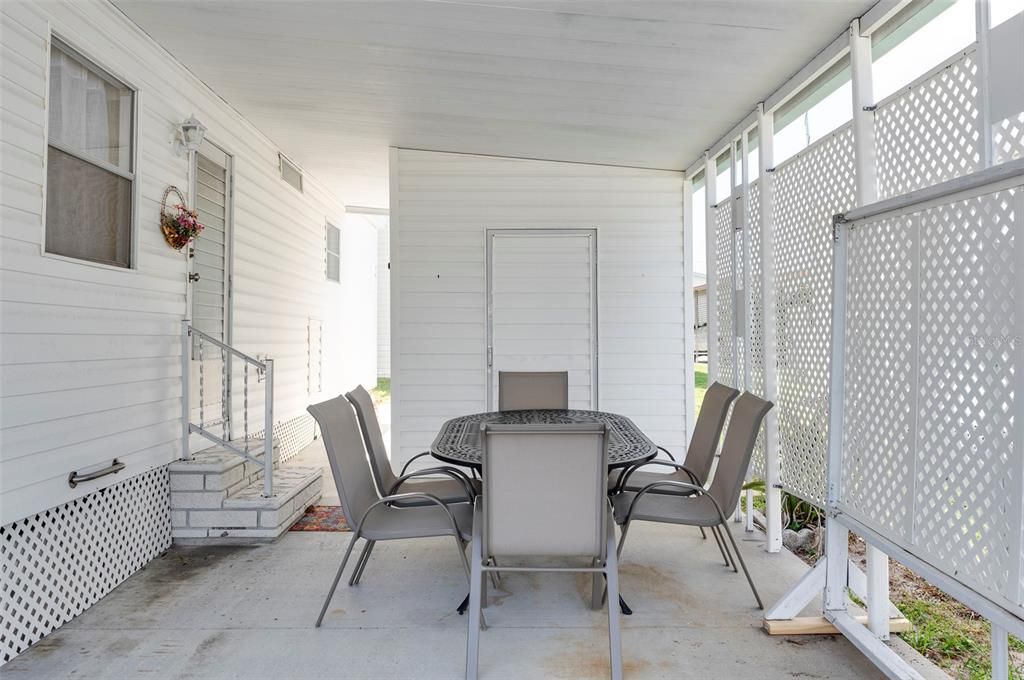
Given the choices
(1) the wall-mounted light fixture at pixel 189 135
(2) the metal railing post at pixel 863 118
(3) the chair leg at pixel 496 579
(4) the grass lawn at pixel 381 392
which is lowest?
Result: (3) the chair leg at pixel 496 579

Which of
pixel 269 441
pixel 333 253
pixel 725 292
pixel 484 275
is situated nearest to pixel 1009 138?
pixel 725 292

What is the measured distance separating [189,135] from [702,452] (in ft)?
12.5

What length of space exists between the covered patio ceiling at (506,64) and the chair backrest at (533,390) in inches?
74.8

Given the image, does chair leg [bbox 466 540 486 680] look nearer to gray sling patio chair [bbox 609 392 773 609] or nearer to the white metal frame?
gray sling patio chair [bbox 609 392 773 609]

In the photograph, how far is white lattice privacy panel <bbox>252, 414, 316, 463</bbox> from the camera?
5273mm

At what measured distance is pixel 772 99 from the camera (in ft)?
10.9

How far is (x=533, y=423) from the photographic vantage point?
8.91 feet

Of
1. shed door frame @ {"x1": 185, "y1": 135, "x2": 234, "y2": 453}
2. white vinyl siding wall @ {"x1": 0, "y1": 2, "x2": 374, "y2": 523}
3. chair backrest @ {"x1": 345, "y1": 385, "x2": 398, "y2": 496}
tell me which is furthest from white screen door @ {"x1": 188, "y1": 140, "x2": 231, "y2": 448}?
chair backrest @ {"x1": 345, "y1": 385, "x2": 398, "y2": 496}

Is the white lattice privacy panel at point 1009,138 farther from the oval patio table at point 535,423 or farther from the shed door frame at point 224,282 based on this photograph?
the shed door frame at point 224,282

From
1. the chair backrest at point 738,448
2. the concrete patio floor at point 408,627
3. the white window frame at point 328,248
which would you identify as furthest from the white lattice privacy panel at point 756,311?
the white window frame at point 328,248

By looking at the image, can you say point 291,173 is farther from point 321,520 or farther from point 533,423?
point 533,423

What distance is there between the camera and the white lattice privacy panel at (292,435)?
527 centimetres

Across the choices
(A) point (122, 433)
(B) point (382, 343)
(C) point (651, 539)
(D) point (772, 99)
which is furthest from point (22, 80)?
(B) point (382, 343)

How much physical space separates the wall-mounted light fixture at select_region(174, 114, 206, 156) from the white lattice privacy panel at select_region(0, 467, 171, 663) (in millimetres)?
2097
